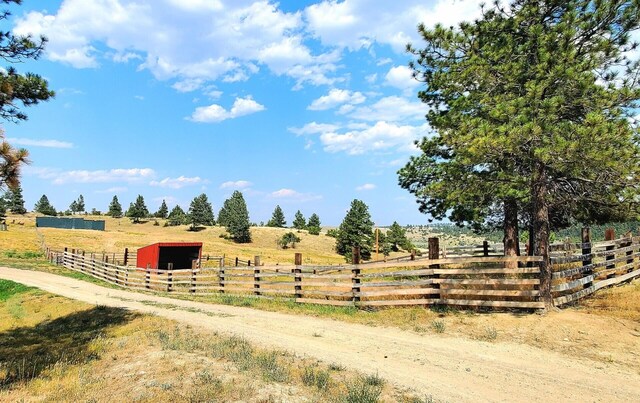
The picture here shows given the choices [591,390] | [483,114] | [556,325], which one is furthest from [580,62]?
[591,390]

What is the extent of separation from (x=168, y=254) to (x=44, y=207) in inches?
5301

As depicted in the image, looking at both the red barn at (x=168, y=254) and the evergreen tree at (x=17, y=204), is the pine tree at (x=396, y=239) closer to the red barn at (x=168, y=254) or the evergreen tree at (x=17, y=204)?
the red barn at (x=168, y=254)

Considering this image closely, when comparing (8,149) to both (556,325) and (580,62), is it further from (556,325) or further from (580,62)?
(580,62)

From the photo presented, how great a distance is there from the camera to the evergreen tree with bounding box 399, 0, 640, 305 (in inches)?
375

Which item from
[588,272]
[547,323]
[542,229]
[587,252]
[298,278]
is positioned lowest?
[547,323]

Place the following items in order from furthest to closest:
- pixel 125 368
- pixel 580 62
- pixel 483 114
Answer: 1. pixel 483 114
2. pixel 580 62
3. pixel 125 368

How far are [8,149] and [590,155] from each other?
12.0m

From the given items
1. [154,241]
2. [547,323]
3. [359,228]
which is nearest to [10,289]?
[547,323]

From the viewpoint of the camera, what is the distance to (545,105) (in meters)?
9.96

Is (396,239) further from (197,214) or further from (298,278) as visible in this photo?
(298,278)

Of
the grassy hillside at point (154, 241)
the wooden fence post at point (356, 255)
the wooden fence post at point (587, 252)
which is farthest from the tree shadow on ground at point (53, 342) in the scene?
the grassy hillside at point (154, 241)

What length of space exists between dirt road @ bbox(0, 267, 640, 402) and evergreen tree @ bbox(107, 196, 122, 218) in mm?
142286

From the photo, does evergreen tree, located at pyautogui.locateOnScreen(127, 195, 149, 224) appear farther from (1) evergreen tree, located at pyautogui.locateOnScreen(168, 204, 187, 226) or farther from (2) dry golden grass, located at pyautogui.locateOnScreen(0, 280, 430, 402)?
(2) dry golden grass, located at pyautogui.locateOnScreen(0, 280, 430, 402)

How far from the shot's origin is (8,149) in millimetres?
6723
